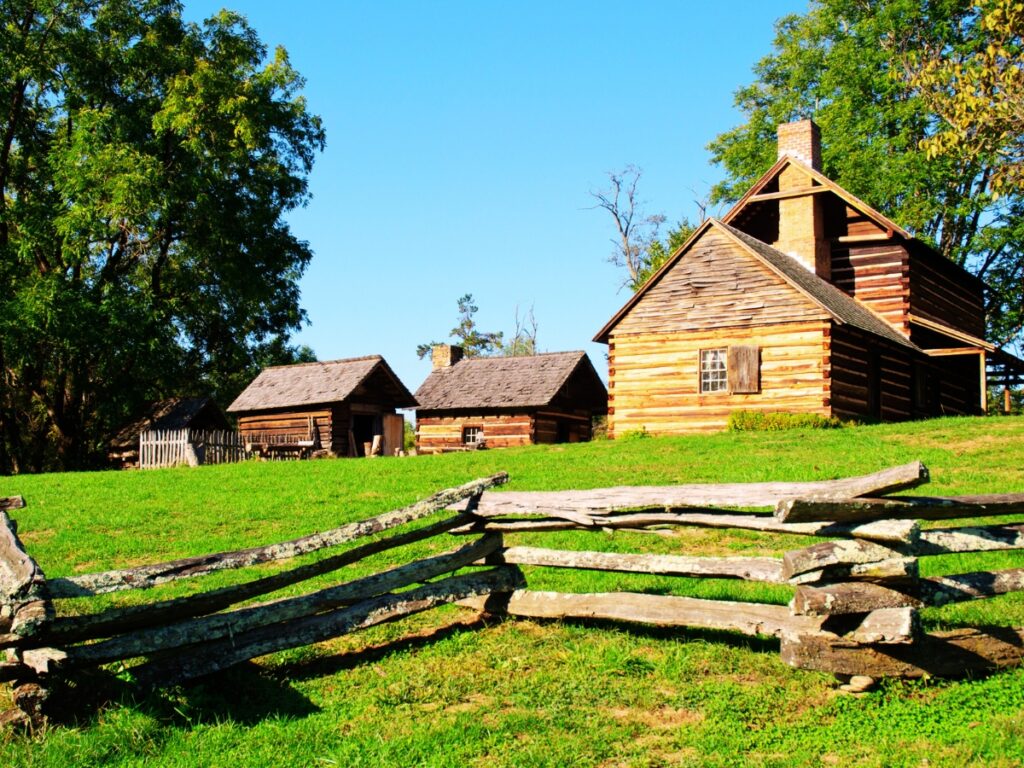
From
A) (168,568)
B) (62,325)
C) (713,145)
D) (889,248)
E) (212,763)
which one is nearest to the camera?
(212,763)

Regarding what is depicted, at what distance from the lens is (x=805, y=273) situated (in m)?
28.0

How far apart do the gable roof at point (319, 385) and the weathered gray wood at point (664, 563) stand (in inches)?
1081

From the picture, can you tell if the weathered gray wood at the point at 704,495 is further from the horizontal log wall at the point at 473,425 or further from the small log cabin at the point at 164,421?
the small log cabin at the point at 164,421

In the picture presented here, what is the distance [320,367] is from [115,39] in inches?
627

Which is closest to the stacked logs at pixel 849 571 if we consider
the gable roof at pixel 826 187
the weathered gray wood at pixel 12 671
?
the weathered gray wood at pixel 12 671

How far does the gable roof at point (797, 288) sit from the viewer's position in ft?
82.4

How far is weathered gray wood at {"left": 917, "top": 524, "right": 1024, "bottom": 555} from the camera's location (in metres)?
6.04

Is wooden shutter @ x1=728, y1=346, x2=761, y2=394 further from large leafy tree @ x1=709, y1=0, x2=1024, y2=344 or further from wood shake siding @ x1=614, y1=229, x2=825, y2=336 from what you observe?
large leafy tree @ x1=709, y1=0, x2=1024, y2=344

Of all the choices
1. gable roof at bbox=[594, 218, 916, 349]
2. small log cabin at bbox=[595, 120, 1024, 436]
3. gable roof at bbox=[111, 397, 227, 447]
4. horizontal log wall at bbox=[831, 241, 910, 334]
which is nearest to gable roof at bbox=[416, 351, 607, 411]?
gable roof at bbox=[594, 218, 916, 349]

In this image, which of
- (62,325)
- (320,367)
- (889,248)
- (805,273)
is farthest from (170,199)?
(889,248)

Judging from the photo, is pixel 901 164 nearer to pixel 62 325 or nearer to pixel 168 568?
pixel 62 325

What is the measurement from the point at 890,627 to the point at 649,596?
199 centimetres

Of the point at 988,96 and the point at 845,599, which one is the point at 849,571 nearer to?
the point at 845,599

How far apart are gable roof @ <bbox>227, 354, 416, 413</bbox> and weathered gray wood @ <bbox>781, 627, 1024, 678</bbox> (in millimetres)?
29917
